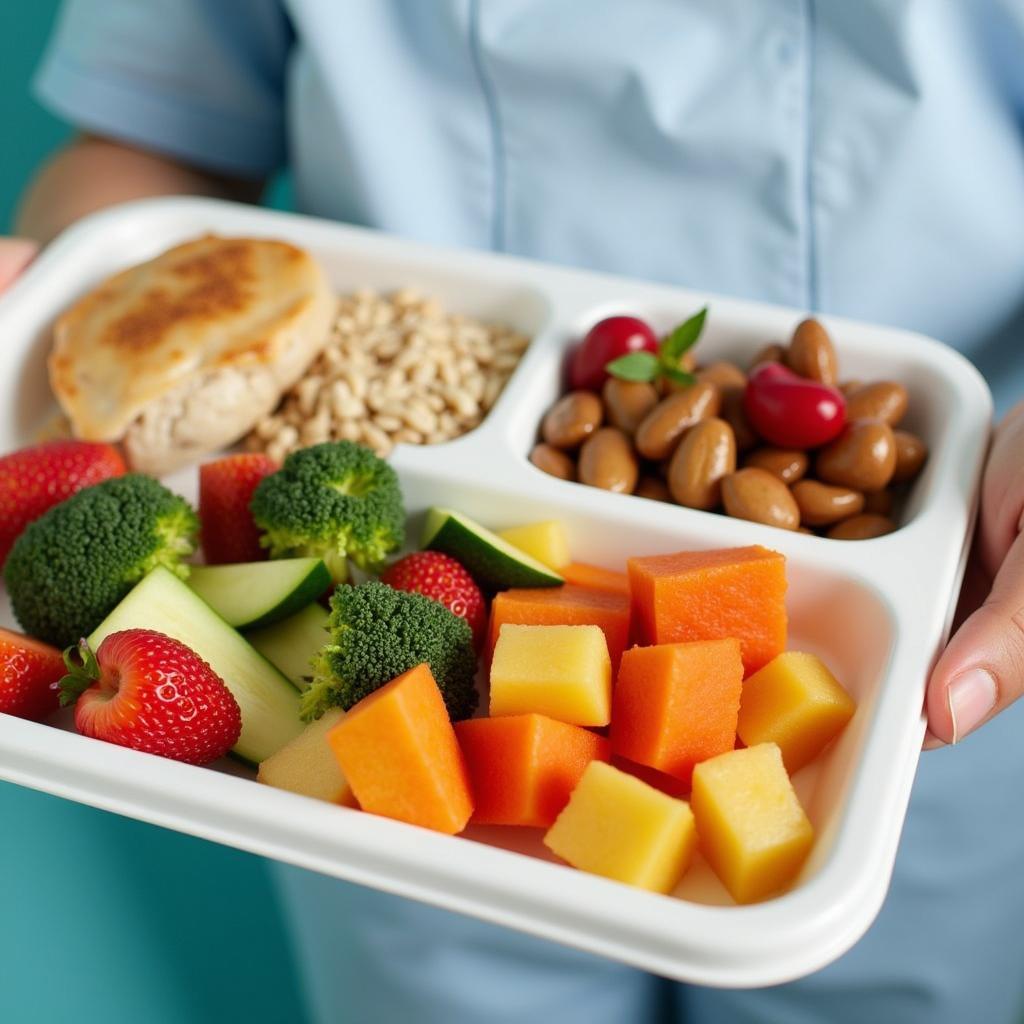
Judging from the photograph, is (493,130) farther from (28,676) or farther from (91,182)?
(28,676)

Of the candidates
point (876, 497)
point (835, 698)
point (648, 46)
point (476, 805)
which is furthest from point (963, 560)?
point (648, 46)

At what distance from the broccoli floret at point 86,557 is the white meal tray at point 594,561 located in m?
0.12

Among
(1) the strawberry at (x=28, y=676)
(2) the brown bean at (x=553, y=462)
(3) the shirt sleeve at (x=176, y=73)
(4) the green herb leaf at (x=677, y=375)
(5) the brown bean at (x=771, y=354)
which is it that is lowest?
(2) the brown bean at (x=553, y=462)

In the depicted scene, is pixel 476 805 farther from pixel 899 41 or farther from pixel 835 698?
pixel 899 41

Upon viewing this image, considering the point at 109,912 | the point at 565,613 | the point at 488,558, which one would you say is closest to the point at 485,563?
the point at 488,558

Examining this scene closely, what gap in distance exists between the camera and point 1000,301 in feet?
5.25

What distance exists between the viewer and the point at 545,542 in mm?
1317

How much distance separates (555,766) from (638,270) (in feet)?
2.88

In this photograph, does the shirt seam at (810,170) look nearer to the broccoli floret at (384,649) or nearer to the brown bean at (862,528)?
the brown bean at (862,528)

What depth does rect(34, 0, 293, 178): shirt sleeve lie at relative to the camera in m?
1.83

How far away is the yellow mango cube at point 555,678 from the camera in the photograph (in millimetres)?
1063

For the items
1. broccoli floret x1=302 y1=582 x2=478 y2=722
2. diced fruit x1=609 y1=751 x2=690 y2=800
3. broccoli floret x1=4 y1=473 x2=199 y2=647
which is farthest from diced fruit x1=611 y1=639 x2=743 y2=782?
broccoli floret x1=4 y1=473 x2=199 y2=647

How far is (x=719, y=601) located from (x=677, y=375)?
1.30 feet

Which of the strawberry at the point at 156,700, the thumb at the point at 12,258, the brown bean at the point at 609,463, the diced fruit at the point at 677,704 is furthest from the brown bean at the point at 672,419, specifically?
the thumb at the point at 12,258
